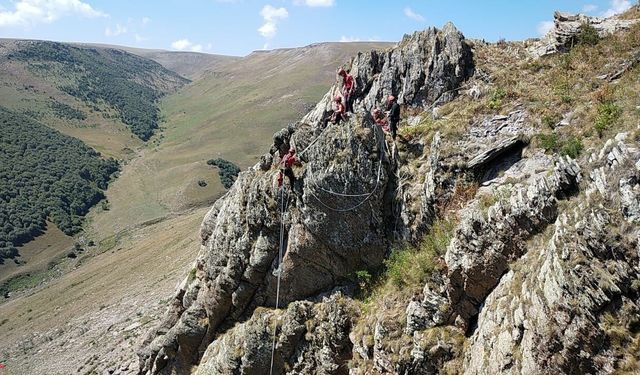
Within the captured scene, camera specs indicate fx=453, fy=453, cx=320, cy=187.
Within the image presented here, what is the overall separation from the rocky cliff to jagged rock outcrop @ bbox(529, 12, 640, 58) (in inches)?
64.4

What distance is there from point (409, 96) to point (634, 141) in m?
13.2

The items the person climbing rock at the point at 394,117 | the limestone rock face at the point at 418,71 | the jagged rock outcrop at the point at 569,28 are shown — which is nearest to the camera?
the person climbing rock at the point at 394,117

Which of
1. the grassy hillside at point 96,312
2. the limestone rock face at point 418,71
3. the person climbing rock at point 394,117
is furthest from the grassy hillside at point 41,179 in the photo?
the person climbing rock at point 394,117

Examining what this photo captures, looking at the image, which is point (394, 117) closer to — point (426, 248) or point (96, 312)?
point (426, 248)

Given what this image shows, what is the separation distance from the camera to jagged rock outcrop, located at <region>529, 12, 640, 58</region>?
65.8 ft

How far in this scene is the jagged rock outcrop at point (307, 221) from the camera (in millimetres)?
17641

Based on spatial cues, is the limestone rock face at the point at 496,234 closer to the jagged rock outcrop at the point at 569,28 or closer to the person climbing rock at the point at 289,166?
the person climbing rock at the point at 289,166

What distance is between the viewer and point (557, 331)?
10.2m

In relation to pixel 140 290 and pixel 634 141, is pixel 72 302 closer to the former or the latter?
pixel 140 290

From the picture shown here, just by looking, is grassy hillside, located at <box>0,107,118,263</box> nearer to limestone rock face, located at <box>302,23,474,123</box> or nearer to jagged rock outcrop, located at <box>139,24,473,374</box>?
jagged rock outcrop, located at <box>139,24,473,374</box>

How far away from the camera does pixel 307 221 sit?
59.5ft

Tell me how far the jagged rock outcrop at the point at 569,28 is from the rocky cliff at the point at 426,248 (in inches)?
64.4

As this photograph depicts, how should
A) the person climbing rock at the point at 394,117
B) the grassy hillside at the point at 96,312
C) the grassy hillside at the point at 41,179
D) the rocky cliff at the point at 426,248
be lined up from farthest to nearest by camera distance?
the grassy hillside at the point at 41,179
the grassy hillside at the point at 96,312
the person climbing rock at the point at 394,117
the rocky cliff at the point at 426,248

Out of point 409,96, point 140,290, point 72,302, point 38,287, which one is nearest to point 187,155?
point 38,287
